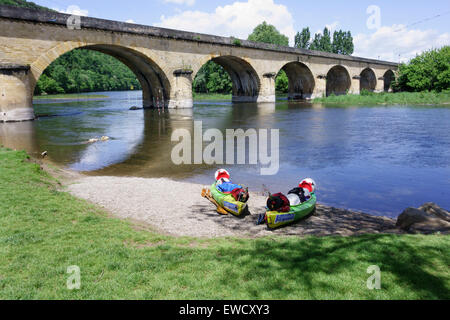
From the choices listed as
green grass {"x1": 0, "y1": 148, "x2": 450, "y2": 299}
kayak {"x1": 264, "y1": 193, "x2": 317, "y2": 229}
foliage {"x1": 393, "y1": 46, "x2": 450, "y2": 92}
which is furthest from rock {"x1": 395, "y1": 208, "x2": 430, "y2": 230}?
foliage {"x1": 393, "y1": 46, "x2": 450, "y2": 92}

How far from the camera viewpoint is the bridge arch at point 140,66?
2575 centimetres

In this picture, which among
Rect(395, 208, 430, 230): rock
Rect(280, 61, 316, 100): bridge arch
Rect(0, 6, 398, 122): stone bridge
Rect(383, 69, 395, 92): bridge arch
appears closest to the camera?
Rect(395, 208, 430, 230): rock

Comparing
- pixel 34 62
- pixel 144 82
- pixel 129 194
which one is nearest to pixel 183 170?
pixel 129 194

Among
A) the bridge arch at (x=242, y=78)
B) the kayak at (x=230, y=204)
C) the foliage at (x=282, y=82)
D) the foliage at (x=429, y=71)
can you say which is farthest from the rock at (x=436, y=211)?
the foliage at (x=282, y=82)

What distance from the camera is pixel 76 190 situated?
32.9 ft

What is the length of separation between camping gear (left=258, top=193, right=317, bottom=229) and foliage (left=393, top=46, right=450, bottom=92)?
52.8 meters

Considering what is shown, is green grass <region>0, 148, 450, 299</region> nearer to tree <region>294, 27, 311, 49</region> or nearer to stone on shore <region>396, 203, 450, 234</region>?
stone on shore <region>396, 203, 450, 234</region>

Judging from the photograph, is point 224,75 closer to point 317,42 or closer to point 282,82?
point 282,82

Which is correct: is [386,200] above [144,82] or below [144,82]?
below

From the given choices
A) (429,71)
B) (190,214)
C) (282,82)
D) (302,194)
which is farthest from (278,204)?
(282,82)

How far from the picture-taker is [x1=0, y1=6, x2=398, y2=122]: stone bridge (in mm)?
24391
